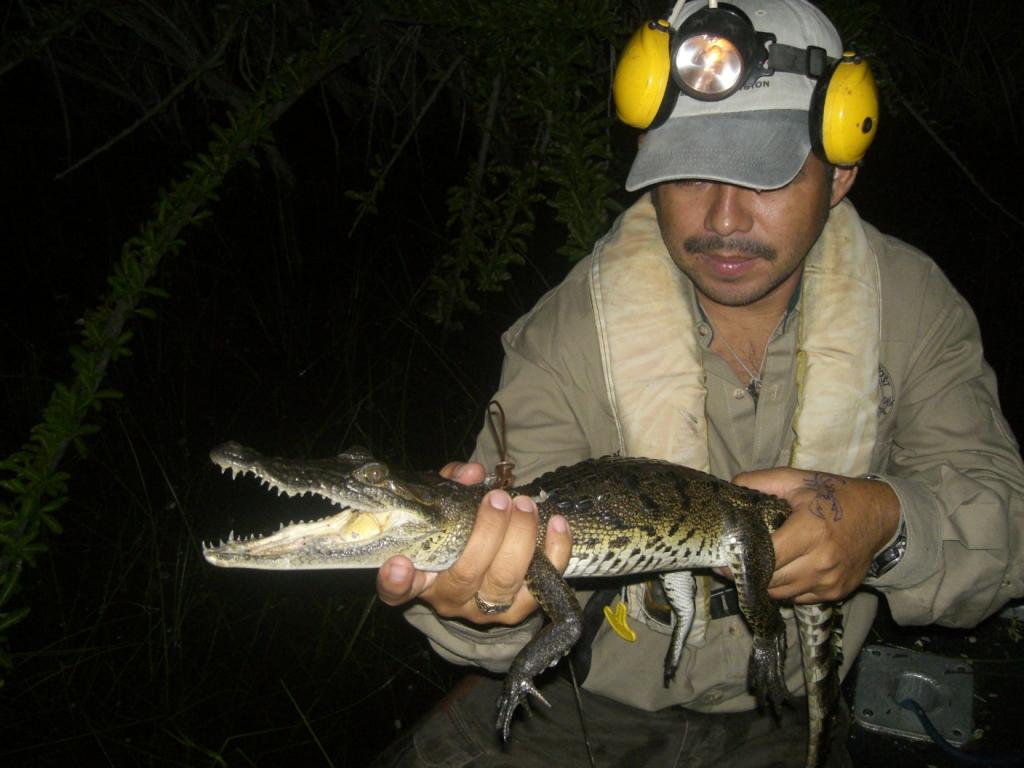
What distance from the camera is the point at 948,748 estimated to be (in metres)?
2.52

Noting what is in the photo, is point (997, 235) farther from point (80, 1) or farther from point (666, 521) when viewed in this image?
point (80, 1)

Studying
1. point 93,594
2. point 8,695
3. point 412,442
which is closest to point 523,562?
point 8,695

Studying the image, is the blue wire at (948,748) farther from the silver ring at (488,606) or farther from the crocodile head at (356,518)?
the crocodile head at (356,518)

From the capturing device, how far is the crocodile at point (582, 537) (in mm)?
1842

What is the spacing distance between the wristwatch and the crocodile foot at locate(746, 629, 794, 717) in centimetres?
33

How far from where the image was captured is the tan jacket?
2.16 metres

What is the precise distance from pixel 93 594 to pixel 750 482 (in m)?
3.26

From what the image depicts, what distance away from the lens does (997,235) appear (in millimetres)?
8195

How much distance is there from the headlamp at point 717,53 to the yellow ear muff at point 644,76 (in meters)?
0.07

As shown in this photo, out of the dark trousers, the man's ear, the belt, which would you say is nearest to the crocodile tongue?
the belt

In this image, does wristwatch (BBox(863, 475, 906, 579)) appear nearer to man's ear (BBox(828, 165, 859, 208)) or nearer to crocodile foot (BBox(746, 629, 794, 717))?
crocodile foot (BBox(746, 629, 794, 717))

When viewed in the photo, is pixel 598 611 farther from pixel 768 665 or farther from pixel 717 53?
pixel 717 53

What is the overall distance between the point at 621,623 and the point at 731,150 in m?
1.59

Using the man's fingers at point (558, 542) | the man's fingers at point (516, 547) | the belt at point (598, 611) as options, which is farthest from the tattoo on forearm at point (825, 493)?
the man's fingers at point (516, 547)
